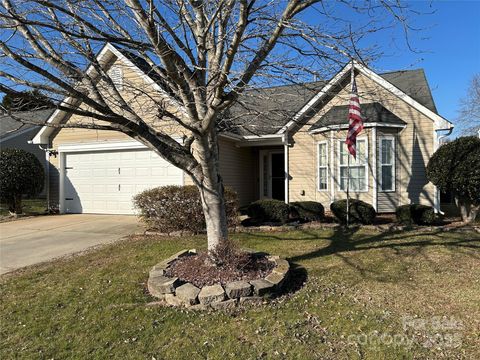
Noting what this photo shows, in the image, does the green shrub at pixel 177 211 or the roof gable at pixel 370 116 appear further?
the roof gable at pixel 370 116

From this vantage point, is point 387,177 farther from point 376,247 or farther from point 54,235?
point 54,235

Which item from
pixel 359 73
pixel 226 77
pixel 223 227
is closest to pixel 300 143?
pixel 359 73

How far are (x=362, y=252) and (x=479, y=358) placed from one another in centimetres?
338

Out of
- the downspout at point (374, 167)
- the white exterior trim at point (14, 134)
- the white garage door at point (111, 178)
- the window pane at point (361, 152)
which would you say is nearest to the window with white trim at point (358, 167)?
the window pane at point (361, 152)

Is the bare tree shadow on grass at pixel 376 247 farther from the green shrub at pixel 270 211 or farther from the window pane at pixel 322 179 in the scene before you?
the window pane at pixel 322 179

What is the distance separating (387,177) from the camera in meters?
10.9

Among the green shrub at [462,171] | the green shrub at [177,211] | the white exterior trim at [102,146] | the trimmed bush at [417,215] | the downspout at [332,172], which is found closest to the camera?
the green shrub at [177,211]

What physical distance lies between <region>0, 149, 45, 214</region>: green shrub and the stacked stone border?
9.63 m

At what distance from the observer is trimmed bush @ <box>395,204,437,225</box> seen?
8758 mm

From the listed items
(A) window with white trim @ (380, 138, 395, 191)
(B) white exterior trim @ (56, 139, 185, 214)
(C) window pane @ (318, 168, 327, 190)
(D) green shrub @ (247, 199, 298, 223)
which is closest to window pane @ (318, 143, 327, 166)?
(C) window pane @ (318, 168, 327, 190)

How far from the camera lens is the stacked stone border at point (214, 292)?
412cm

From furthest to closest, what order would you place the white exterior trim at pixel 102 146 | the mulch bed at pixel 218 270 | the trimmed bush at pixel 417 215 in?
the white exterior trim at pixel 102 146 < the trimmed bush at pixel 417 215 < the mulch bed at pixel 218 270

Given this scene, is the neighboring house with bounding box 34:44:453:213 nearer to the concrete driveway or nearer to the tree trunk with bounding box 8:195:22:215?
the tree trunk with bounding box 8:195:22:215

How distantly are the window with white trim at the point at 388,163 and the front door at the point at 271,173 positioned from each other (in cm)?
444
